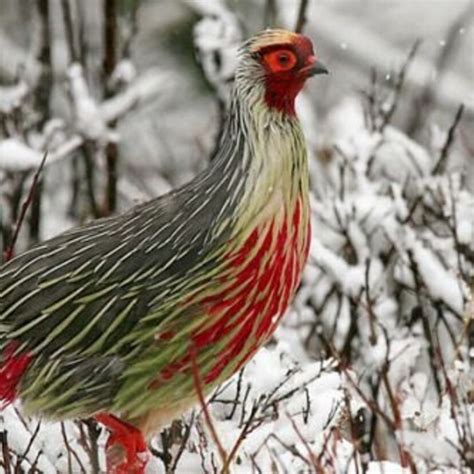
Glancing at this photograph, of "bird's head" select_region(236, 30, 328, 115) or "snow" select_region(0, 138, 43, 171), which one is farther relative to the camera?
"snow" select_region(0, 138, 43, 171)

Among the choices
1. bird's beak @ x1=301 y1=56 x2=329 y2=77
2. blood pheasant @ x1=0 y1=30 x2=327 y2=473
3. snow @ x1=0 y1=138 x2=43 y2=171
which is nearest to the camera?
blood pheasant @ x1=0 y1=30 x2=327 y2=473

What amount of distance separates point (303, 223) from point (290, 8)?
23.7 feet

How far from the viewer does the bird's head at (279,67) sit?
200 inches

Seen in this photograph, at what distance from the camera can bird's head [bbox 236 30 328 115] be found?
5.08 m

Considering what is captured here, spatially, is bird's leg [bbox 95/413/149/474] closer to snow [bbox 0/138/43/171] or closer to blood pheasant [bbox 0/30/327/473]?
Answer: blood pheasant [bbox 0/30/327/473]

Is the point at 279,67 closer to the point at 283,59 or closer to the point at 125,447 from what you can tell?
the point at 283,59

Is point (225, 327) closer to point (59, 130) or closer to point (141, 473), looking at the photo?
point (141, 473)

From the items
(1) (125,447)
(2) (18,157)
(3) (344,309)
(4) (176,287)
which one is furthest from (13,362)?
(2) (18,157)

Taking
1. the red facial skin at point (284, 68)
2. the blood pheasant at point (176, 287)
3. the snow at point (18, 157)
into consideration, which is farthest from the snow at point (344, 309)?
the red facial skin at point (284, 68)

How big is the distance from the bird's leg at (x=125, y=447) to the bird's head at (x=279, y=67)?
0.86 metres

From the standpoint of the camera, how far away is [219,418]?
5395 mm

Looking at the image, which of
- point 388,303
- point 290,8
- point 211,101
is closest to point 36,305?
point 388,303

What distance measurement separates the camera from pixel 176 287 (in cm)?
495

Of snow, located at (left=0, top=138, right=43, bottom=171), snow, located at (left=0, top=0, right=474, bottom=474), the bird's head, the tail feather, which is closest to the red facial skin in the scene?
the bird's head
